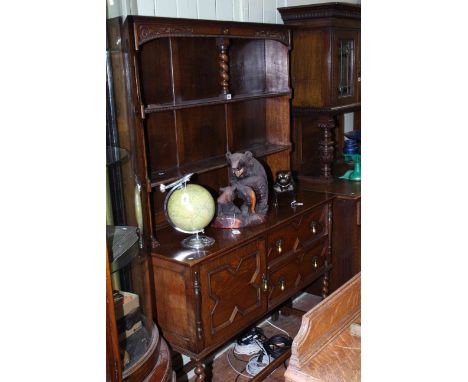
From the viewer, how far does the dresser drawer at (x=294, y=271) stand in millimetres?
2291

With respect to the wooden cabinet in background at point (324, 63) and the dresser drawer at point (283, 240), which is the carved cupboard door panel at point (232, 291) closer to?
the dresser drawer at point (283, 240)

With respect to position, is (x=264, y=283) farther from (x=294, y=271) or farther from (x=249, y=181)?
(x=249, y=181)

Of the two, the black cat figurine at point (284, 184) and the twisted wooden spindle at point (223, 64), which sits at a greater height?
the twisted wooden spindle at point (223, 64)

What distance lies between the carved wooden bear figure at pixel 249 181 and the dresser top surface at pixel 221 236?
9 centimetres

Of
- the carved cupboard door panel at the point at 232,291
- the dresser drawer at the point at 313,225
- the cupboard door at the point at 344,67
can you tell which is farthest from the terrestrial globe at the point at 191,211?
the cupboard door at the point at 344,67

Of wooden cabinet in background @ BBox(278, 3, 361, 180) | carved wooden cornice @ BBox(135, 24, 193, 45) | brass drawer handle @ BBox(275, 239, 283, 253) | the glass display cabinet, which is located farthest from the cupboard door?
the glass display cabinet

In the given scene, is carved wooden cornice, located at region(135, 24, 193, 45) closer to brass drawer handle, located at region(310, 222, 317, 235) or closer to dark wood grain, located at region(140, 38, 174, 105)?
dark wood grain, located at region(140, 38, 174, 105)

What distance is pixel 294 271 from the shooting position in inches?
95.7

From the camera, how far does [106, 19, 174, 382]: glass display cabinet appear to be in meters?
1.13
